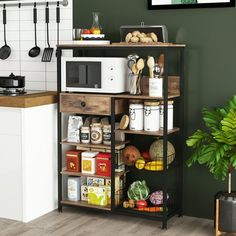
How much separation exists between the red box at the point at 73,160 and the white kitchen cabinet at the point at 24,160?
0.54 ft

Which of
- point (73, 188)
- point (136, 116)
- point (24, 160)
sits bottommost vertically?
point (73, 188)

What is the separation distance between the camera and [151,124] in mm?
3799

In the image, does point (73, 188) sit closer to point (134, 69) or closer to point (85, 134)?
point (85, 134)

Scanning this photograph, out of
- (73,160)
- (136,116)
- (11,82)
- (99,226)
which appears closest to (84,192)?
(73,160)

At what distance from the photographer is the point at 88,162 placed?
4.08 meters

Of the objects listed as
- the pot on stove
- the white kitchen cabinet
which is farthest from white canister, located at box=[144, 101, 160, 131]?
the pot on stove

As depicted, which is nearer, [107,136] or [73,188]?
[107,136]

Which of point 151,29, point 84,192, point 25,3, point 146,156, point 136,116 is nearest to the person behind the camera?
point 136,116

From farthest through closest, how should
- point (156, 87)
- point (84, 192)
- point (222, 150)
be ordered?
point (84, 192)
point (156, 87)
point (222, 150)

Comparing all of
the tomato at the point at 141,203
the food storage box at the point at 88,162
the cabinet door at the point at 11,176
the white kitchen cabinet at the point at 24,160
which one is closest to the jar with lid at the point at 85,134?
the food storage box at the point at 88,162

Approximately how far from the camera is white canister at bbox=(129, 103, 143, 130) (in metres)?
3.85

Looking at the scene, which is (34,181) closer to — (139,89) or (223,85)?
(139,89)

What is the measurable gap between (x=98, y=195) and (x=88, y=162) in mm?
253

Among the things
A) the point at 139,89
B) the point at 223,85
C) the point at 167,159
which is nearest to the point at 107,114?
the point at 139,89
